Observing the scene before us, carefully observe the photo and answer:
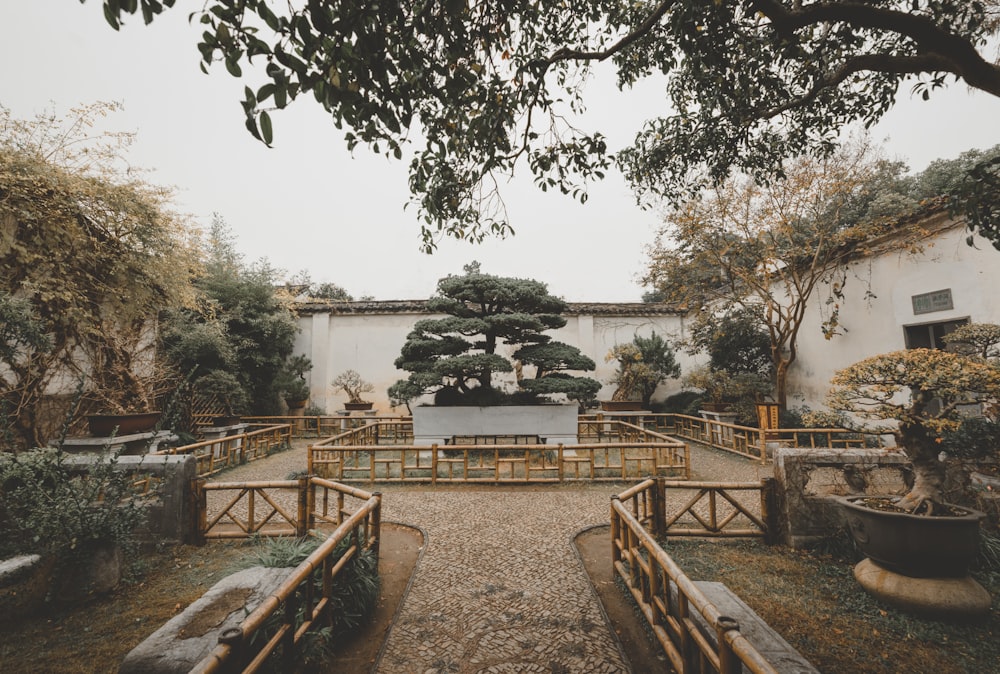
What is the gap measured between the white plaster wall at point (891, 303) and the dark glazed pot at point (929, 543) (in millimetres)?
5708

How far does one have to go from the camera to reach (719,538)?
4500 mm

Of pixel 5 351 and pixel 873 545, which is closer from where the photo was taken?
pixel 873 545

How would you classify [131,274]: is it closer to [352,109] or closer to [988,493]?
[352,109]

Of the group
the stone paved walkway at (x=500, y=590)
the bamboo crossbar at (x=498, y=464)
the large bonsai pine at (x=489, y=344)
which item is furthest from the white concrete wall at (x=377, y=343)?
the stone paved walkway at (x=500, y=590)

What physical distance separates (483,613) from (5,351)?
5550 millimetres

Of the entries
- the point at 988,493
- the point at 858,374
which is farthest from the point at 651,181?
the point at 988,493

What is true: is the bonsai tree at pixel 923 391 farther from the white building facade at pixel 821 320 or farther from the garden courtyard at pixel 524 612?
the white building facade at pixel 821 320

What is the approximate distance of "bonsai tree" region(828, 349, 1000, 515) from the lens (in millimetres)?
3152

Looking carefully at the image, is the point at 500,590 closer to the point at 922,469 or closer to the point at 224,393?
the point at 922,469

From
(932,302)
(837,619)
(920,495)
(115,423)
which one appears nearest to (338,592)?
(837,619)

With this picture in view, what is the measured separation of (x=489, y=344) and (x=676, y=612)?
21.0 ft

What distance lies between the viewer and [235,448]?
8.40 m

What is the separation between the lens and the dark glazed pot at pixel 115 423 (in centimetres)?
694

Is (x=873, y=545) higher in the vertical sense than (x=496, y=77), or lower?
lower
